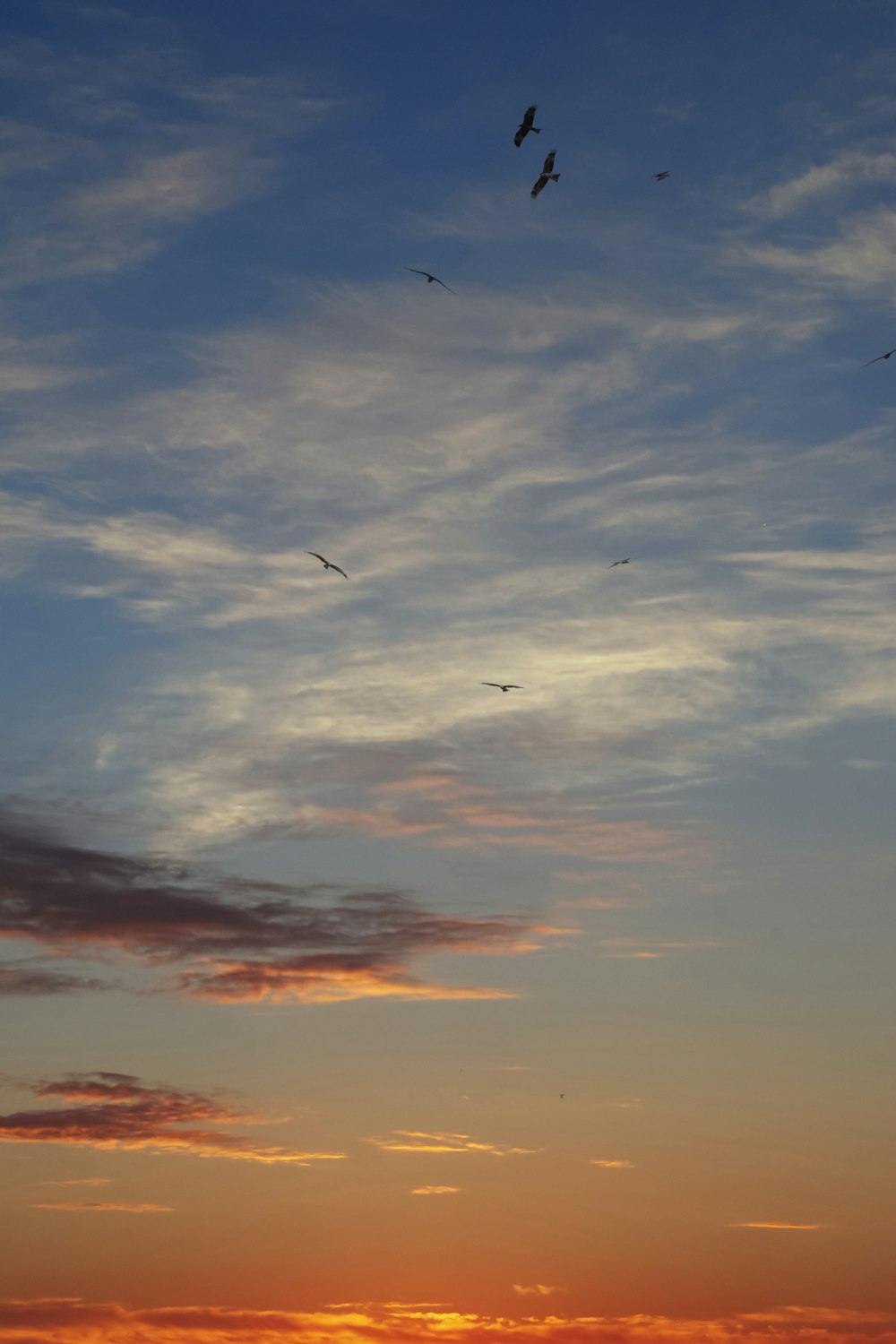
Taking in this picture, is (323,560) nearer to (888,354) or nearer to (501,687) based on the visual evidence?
(501,687)

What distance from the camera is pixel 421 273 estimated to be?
401 ft

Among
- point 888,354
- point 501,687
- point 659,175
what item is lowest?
point 501,687

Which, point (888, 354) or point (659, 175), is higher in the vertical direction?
point (659, 175)

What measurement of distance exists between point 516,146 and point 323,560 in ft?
135

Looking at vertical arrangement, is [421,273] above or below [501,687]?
above

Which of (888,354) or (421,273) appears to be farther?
(421,273)

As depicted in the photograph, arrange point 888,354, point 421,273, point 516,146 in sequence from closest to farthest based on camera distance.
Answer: point 516,146 < point 888,354 < point 421,273

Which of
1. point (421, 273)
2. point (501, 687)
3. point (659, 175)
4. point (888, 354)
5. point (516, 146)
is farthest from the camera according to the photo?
point (501, 687)

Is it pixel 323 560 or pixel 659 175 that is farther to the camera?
pixel 323 560

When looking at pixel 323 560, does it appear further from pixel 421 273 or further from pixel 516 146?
pixel 516 146

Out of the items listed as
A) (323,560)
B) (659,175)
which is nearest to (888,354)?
(659,175)

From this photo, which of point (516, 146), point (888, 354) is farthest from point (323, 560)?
point (888, 354)

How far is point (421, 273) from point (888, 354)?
41.2 m

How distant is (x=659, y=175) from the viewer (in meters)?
106
